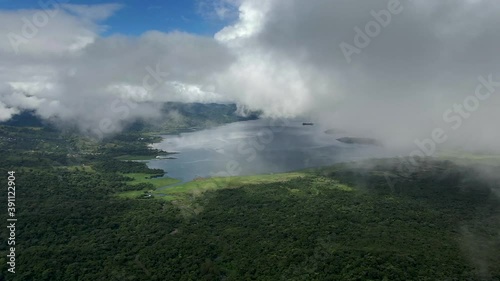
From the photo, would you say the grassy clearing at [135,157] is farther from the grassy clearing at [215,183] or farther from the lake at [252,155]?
the grassy clearing at [215,183]

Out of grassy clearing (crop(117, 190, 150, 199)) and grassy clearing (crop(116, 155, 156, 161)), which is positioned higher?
grassy clearing (crop(116, 155, 156, 161))

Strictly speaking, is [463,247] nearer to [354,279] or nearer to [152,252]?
[354,279]

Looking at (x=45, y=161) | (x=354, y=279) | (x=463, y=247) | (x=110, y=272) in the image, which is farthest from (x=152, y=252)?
(x=45, y=161)

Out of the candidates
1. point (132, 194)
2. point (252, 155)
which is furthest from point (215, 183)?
point (252, 155)

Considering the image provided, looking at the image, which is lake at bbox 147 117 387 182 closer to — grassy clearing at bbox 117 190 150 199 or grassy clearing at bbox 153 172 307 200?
grassy clearing at bbox 153 172 307 200

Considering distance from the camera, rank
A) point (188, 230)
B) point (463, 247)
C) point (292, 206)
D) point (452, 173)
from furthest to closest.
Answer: point (452, 173), point (292, 206), point (188, 230), point (463, 247)

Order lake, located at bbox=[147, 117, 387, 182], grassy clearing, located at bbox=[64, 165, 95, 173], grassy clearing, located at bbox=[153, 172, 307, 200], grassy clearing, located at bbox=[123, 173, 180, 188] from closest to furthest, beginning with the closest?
grassy clearing, located at bbox=[153, 172, 307, 200] → grassy clearing, located at bbox=[123, 173, 180, 188] → grassy clearing, located at bbox=[64, 165, 95, 173] → lake, located at bbox=[147, 117, 387, 182]

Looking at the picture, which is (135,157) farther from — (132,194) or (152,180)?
(132,194)

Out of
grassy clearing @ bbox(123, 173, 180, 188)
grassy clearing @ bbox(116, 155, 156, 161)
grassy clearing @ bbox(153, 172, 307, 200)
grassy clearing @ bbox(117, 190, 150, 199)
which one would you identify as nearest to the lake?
grassy clearing @ bbox(123, 173, 180, 188)
